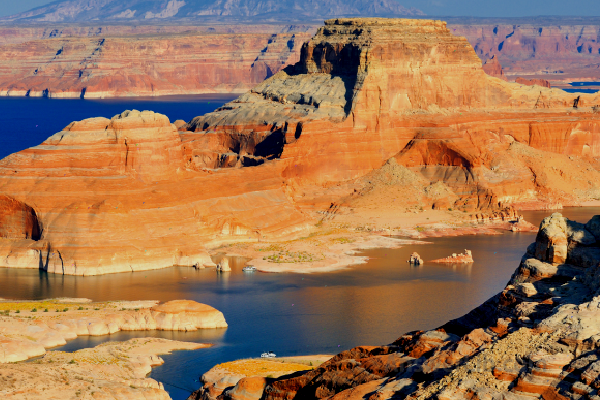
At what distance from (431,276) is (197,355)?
29.3 meters

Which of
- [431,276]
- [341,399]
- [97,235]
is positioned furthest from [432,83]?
[341,399]

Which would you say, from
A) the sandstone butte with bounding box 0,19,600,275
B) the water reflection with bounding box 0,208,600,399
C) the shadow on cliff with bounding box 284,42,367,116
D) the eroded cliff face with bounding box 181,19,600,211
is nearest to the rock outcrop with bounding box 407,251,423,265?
the water reflection with bounding box 0,208,600,399

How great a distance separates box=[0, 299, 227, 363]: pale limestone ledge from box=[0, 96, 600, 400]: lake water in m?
0.87

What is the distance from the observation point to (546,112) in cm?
13425

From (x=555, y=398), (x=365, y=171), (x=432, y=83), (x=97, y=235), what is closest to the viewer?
(x=555, y=398)

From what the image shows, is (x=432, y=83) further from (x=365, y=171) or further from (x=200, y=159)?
(x=200, y=159)

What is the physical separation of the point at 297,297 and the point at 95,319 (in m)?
16.5

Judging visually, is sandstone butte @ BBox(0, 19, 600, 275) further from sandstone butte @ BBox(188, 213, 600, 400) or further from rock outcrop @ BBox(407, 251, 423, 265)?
sandstone butte @ BBox(188, 213, 600, 400)

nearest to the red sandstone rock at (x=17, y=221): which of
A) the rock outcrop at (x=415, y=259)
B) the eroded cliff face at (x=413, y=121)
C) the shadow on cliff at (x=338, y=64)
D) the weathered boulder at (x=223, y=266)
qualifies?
the weathered boulder at (x=223, y=266)

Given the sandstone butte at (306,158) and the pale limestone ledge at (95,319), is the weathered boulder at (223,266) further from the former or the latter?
the pale limestone ledge at (95,319)

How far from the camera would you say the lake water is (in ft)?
213

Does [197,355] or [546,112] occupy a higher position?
[546,112]

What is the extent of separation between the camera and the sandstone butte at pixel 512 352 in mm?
34500

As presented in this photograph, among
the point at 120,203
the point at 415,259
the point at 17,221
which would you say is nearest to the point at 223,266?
the point at 120,203
